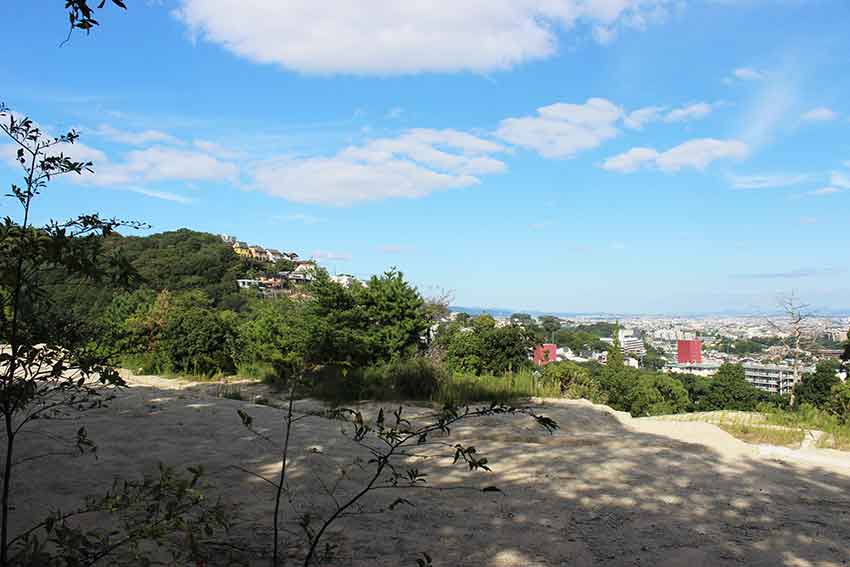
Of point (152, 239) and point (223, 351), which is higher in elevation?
point (152, 239)

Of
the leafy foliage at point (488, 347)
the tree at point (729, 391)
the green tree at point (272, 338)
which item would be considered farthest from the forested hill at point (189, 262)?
the tree at point (729, 391)

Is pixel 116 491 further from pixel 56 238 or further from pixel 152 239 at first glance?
pixel 152 239

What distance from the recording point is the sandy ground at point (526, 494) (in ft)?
9.61

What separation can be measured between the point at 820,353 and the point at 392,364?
62.3ft

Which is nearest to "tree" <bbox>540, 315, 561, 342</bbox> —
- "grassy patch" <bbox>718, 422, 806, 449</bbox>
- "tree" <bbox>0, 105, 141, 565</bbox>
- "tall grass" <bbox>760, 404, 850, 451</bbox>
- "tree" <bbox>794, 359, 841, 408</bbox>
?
"tree" <bbox>794, 359, 841, 408</bbox>

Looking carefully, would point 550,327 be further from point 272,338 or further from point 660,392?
point 272,338

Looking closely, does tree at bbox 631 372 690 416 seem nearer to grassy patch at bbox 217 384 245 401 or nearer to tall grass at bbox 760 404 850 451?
tall grass at bbox 760 404 850 451

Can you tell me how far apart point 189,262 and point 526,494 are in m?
30.6

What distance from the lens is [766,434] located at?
7801 millimetres

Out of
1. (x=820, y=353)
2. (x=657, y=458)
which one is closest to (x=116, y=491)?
(x=657, y=458)

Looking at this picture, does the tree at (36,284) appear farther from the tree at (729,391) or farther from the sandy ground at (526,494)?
the tree at (729,391)

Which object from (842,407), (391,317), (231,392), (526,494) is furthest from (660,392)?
(526,494)

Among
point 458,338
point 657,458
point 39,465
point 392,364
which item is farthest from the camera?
point 458,338

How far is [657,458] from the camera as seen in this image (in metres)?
5.15
